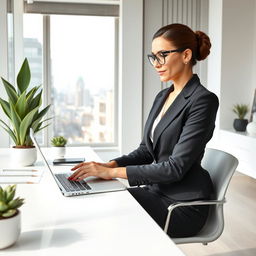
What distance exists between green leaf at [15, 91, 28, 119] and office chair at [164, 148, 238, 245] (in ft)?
3.22

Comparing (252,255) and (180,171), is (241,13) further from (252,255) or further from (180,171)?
A: (180,171)

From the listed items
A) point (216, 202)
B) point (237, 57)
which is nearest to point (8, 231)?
point (216, 202)

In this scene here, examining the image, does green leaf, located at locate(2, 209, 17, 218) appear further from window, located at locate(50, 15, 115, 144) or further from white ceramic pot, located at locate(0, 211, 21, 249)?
window, located at locate(50, 15, 115, 144)

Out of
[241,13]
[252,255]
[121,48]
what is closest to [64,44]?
[121,48]

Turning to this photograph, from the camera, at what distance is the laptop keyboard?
1.68 meters

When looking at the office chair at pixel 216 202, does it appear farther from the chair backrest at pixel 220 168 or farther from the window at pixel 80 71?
the window at pixel 80 71

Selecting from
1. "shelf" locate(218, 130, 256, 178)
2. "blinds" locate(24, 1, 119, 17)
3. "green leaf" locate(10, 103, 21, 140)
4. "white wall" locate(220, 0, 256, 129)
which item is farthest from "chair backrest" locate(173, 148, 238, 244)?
"blinds" locate(24, 1, 119, 17)

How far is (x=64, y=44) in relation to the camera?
5.44 m

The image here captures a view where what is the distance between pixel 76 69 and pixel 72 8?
2.54 feet

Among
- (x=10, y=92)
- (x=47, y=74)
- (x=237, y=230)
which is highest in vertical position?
(x=47, y=74)

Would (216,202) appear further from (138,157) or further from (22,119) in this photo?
(22,119)

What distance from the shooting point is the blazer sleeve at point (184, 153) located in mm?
1810

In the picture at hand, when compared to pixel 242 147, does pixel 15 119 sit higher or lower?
higher

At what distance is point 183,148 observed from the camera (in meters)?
1.82
